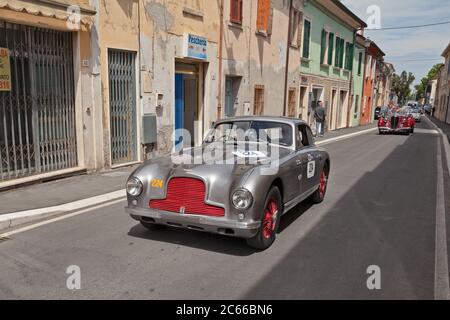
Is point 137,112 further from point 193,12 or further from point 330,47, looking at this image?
point 330,47

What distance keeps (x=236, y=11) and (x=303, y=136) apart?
883 centimetres

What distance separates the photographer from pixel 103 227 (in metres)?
5.11

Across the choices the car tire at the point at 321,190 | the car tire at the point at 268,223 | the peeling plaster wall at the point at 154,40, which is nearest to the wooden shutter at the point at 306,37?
the peeling plaster wall at the point at 154,40

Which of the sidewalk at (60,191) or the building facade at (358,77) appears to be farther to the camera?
the building facade at (358,77)

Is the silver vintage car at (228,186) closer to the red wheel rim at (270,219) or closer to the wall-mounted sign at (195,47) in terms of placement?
the red wheel rim at (270,219)

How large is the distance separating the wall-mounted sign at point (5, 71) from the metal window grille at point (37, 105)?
0.13m

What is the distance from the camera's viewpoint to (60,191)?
268 inches

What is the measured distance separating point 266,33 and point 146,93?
25.0 feet

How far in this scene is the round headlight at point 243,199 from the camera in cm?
397

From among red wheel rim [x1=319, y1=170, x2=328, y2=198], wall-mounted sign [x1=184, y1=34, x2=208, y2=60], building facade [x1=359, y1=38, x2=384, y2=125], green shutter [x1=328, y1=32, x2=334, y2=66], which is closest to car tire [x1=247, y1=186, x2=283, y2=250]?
red wheel rim [x1=319, y1=170, x2=328, y2=198]

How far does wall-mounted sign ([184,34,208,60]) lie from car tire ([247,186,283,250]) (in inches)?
287
